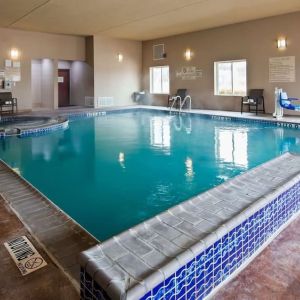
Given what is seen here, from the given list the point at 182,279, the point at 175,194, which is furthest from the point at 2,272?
the point at 175,194

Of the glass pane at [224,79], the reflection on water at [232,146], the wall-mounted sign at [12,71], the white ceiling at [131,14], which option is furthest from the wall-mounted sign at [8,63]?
the reflection on water at [232,146]

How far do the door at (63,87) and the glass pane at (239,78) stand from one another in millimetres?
6555

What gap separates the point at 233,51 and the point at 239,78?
827 millimetres

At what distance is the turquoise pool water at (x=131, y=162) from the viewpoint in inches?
116

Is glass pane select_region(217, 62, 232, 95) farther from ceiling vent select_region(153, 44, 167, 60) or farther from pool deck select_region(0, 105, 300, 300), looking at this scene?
pool deck select_region(0, 105, 300, 300)

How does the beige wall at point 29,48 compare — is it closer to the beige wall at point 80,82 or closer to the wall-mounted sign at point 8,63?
the wall-mounted sign at point 8,63

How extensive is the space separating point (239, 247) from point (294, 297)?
0.33 meters

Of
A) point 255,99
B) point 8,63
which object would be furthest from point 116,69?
point 255,99

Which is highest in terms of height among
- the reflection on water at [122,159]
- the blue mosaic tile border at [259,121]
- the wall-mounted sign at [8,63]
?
the wall-mounted sign at [8,63]

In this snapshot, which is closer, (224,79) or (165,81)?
(224,79)

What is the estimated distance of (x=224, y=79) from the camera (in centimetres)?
1015

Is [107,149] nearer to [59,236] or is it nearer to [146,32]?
[59,236]

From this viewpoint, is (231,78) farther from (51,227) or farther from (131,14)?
(51,227)

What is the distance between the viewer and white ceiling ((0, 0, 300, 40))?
22.7 feet
